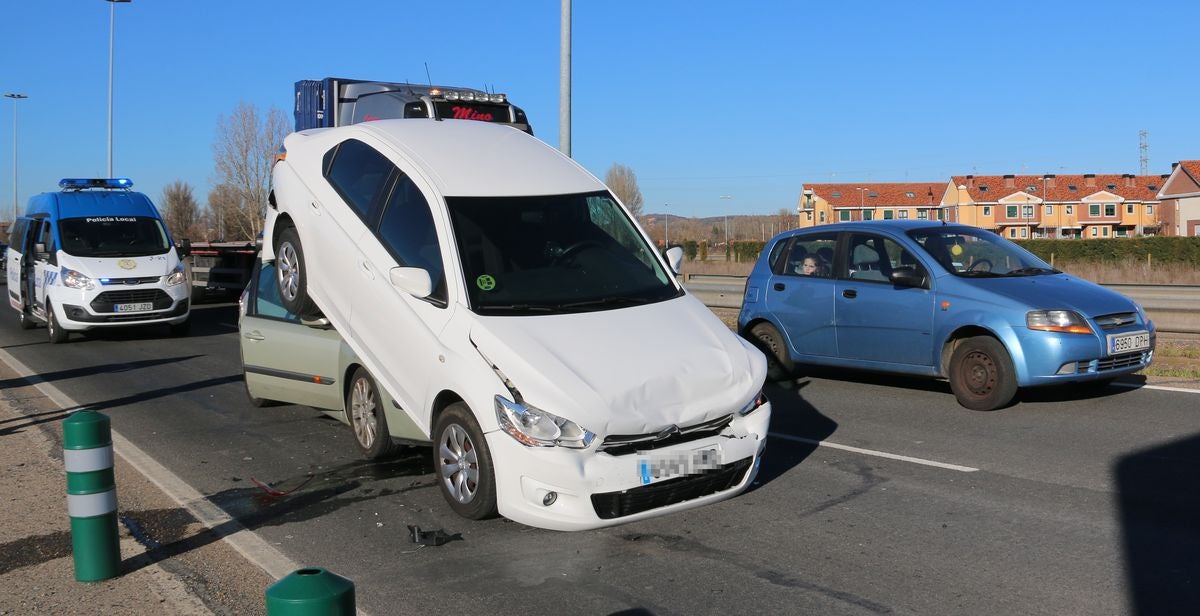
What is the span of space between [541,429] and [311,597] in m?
2.85

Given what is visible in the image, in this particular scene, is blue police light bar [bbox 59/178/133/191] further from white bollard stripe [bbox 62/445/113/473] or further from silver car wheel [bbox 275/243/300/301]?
white bollard stripe [bbox 62/445/113/473]

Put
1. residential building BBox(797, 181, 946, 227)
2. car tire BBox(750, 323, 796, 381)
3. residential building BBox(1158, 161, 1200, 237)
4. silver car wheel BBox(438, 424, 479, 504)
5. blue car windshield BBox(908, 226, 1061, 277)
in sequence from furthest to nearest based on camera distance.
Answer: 1. residential building BBox(797, 181, 946, 227)
2. residential building BBox(1158, 161, 1200, 237)
3. car tire BBox(750, 323, 796, 381)
4. blue car windshield BBox(908, 226, 1061, 277)
5. silver car wheel BBox(438, 424, 479, 504)

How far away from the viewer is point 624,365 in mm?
5758

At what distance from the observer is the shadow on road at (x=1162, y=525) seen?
188 inches

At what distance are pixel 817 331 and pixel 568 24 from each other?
20.2 feet

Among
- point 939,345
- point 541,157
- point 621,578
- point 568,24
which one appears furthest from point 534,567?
point 568,24

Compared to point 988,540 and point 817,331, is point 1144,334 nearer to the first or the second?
point 817,331

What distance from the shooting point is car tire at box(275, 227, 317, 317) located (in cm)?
811

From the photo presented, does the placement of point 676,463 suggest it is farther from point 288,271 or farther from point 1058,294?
point 1058,294

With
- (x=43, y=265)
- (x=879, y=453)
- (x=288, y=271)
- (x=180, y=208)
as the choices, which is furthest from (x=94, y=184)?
(x=180, y=208)

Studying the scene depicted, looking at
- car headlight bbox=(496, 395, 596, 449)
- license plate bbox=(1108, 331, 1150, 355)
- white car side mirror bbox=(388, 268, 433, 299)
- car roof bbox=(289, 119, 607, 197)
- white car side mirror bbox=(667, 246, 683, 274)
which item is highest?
car roof bbox=(289, 119, 607, 197)

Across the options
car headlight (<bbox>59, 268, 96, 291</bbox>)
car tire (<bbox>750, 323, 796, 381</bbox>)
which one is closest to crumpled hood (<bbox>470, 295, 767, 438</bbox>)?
car tire (<bbox>750, 323, 796, 381</bbox>)

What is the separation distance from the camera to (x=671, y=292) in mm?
6887

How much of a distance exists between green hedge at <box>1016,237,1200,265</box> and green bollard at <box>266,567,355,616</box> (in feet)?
155
